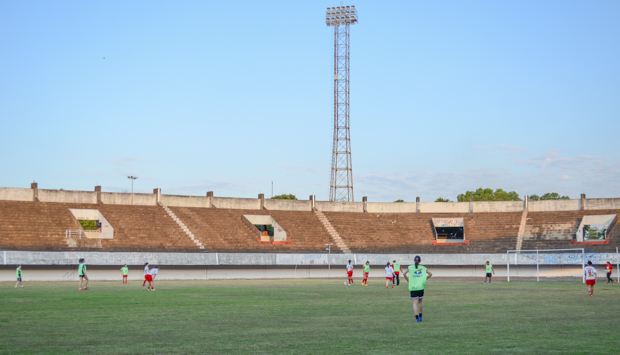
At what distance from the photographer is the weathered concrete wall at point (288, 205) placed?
73500mm

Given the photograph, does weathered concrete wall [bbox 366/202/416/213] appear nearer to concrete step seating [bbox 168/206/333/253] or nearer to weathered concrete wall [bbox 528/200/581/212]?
concrete step seating [bbox 168/206/333/253]

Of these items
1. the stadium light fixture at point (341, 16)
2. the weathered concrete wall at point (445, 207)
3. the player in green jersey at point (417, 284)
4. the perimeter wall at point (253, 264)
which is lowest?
the perimeter wall at point (253, 264)

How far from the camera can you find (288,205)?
245ft

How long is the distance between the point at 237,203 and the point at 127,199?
12.8 metres

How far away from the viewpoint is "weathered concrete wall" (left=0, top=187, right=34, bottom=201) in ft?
196

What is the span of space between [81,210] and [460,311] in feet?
161

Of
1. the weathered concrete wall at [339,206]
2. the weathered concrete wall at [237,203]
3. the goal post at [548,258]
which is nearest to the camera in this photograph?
the goal post at [548,258]

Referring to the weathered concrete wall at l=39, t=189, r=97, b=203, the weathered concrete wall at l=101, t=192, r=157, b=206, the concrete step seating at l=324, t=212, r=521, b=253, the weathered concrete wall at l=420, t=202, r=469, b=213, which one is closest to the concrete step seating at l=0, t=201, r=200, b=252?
the weathered concrete wall at l=39, t=189, r=97, b=203

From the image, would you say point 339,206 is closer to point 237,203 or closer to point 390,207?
point 390,207

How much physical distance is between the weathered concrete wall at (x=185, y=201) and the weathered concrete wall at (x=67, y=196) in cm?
770

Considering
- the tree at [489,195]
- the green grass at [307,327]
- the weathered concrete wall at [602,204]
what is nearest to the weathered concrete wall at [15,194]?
the green grass at [307,327]

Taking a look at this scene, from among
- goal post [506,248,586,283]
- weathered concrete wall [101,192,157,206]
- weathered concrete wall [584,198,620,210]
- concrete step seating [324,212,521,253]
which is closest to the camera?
goal post [506,248,586,283]

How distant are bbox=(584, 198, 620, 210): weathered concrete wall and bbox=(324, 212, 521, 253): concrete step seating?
7713 mm

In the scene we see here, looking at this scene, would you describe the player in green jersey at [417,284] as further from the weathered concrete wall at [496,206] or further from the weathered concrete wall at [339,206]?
the weathered concrete wall at [496,206]
